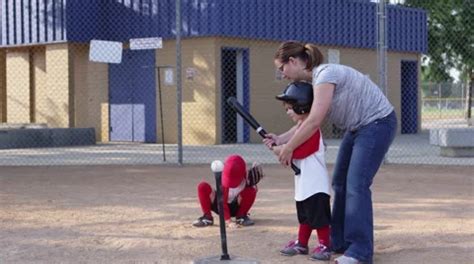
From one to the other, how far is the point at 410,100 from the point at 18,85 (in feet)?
42.0

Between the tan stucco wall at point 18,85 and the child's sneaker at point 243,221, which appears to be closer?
the child's sneaker at point 243,221

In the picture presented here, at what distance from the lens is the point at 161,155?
15.4m

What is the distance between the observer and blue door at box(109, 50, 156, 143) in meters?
20.1

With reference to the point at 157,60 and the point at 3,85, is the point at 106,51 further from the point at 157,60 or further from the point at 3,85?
the point at 3,85

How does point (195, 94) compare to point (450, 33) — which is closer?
point (195, 94)

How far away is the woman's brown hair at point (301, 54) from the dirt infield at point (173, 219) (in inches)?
54.5

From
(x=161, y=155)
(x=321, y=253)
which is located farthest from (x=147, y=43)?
(x=321, y=253)

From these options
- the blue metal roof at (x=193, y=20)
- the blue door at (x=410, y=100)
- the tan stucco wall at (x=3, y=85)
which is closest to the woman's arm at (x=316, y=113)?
the blue metal roof at (x=193, y=20)

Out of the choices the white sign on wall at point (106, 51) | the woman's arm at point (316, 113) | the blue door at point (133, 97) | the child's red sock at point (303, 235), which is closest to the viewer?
the woman's arm at point (316, 113)

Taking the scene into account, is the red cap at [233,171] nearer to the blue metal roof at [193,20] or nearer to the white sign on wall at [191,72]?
the blue metal roof at [193,20]

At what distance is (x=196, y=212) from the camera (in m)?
7.46

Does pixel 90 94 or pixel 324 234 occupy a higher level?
pixel 90 94

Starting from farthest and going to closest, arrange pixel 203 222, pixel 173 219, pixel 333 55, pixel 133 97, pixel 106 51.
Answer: pixel 333 55, pixel 133 97, pixel 106 51, pixel 173 219, pixel 203 222

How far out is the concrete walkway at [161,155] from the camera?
13.6m
